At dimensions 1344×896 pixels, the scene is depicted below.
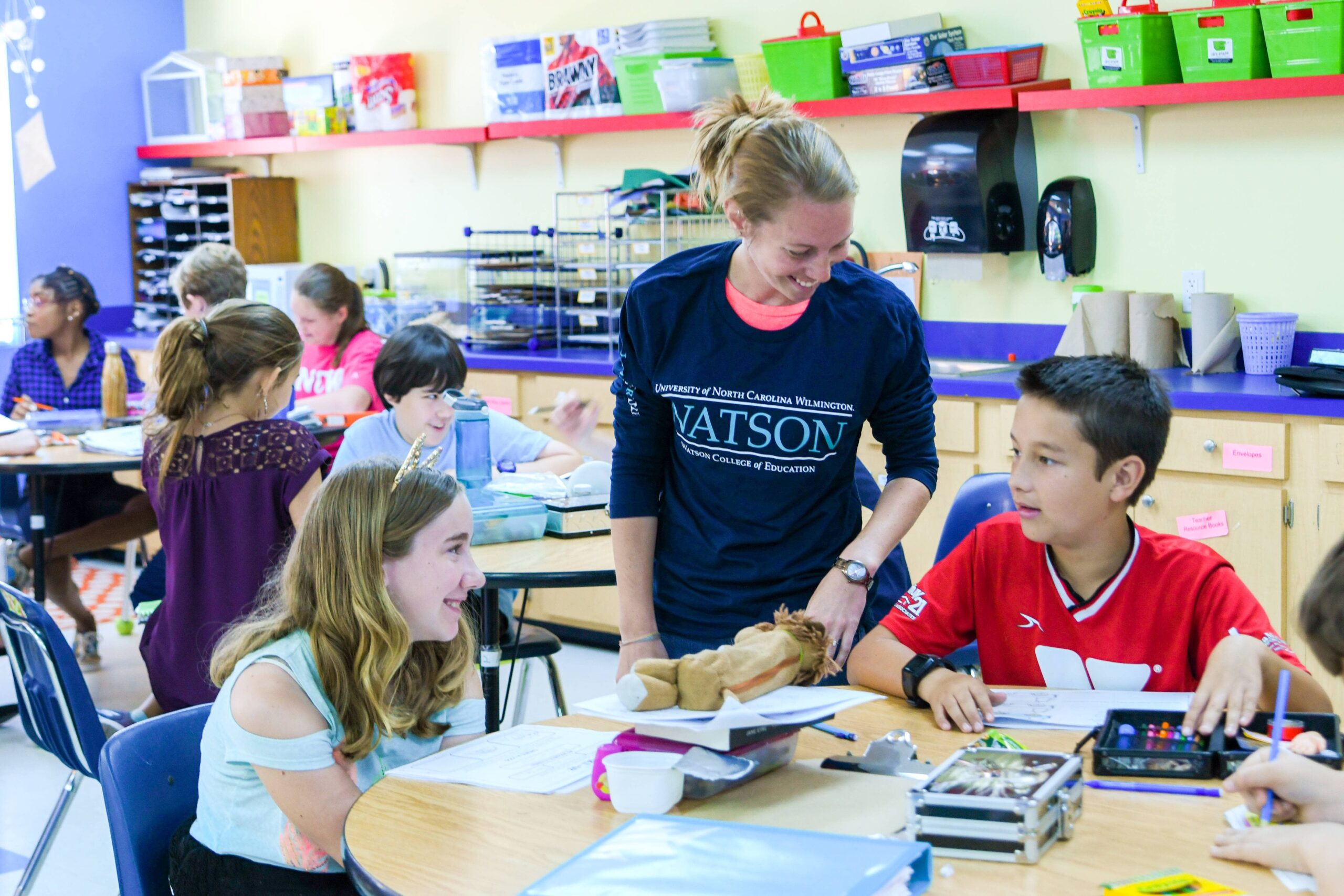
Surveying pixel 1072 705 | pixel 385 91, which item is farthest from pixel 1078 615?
pixel 385 91

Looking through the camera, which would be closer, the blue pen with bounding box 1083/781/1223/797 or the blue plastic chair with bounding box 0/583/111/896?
the blue pen with bounding box 1083/781/1223/797

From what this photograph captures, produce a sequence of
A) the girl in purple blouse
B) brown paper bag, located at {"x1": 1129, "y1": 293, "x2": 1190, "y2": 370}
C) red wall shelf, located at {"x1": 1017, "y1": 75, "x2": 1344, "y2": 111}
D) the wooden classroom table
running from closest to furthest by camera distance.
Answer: the wooden classroom table → the girl in purple blouse → red wall shelf, located at {"x1": 1017, "y1": 75, "x2": 1344, "y2": 111} → brown paper bag, located at {"x1": 1129, "y1": 293, "x2": 1190, "y2": 370}

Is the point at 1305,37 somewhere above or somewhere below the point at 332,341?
above

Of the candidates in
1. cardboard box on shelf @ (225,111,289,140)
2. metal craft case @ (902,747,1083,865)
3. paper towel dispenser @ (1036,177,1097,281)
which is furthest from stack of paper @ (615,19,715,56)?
metal craft case @ (902,747,1083,865)

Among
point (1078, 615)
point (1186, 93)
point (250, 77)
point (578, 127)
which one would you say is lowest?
point (1078, 615)

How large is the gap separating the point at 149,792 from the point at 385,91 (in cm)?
435

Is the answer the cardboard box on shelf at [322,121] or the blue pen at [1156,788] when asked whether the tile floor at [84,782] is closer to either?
the blue pen at [1156,788]

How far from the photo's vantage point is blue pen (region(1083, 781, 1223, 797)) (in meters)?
1.33

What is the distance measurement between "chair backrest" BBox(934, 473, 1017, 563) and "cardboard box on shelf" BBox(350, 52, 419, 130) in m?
3.74

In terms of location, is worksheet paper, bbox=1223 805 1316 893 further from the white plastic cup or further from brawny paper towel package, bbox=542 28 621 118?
brawny paper towel package, bbox=542 28 621 118

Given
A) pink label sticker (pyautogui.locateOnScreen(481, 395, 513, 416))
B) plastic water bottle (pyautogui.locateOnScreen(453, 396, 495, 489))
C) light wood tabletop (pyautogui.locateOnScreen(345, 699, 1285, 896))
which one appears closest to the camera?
light wood tabletop (pyautogui.locateOnScreen(345, 699, 1285, 896))

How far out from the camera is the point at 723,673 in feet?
4.28

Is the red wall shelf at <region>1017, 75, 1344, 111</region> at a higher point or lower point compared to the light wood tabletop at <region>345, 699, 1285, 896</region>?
higher

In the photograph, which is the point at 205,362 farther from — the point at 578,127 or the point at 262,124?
the point at 262,124
